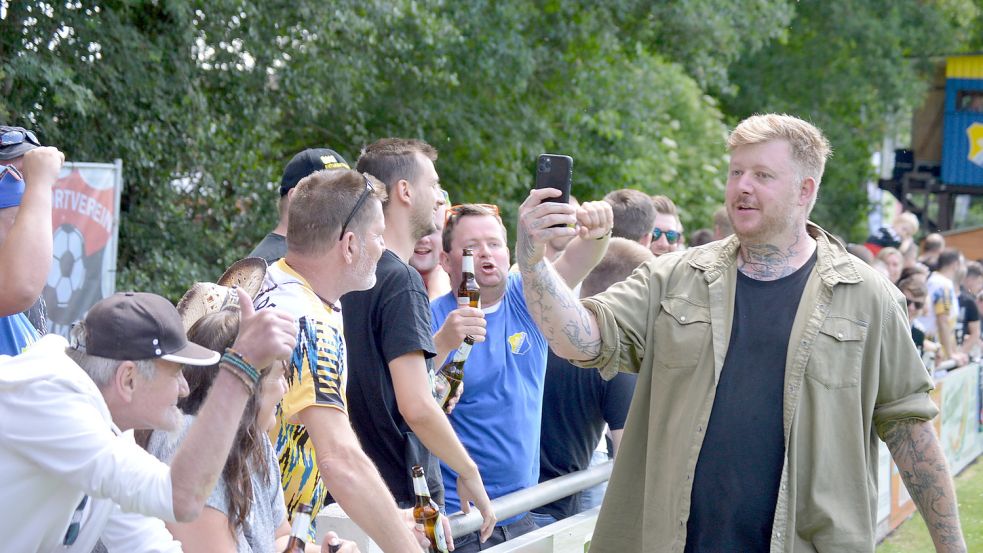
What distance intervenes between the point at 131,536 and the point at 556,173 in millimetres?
1492

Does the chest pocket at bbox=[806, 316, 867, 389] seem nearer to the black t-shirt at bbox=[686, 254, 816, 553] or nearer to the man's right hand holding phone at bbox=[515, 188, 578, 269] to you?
the black t-shirt at bbox=[686, 254, 816, 553]

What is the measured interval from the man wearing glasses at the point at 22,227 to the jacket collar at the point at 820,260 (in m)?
2.06

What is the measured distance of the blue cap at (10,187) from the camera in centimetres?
381

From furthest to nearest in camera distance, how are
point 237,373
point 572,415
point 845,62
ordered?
point 845,62, point 572,415, point 237,373

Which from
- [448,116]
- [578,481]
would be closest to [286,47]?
[448,116]

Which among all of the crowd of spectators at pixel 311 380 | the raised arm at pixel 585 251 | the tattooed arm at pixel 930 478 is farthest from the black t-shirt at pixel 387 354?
the tattooed arm at pixel 930 478

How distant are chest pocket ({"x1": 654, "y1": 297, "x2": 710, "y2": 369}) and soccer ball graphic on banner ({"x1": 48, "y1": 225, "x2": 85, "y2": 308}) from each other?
240 inches

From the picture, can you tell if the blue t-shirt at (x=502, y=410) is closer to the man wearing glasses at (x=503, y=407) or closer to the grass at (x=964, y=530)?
the man wearing glasses at (x=503, y=407)

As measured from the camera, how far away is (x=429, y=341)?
383 centimetres

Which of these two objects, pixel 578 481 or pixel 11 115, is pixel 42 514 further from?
pixel 11 115

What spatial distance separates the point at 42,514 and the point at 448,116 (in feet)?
43.4

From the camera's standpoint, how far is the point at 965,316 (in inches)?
594

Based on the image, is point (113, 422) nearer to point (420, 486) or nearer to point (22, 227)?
point (22, 227)

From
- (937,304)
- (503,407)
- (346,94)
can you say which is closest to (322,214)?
(503,407)
